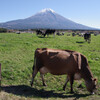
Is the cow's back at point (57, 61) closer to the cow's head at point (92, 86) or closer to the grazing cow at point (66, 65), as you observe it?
the grazing cow at point (66, 65)

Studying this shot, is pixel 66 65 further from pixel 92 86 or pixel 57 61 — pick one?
pixel 92 86

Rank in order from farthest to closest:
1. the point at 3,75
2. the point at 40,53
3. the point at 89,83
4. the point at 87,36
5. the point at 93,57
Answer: the point at 87,36 < the point at 93,57 < the point at 3,75 < the point at 40,53 < the point at 89,83

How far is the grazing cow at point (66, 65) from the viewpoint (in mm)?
7613

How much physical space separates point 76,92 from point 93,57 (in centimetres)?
720

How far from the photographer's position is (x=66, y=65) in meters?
7.70

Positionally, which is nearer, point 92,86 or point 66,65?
point 92,86

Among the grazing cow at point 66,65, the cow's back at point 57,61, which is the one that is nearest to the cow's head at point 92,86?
the grazing cow at point 66,65

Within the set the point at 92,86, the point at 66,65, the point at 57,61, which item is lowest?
the point at 92,86

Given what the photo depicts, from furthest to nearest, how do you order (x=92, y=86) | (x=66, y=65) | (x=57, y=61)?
1. (x=57, y=61)
2. (x=66, y=65)
3. (x=92, y=86)

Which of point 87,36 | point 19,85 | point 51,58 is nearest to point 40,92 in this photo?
point 19,85

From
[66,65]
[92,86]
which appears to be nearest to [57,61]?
[66,65]

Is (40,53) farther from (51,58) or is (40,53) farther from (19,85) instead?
(19,85)

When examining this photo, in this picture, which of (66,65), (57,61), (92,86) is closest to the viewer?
(92,86)

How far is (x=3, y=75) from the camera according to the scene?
9102mm
